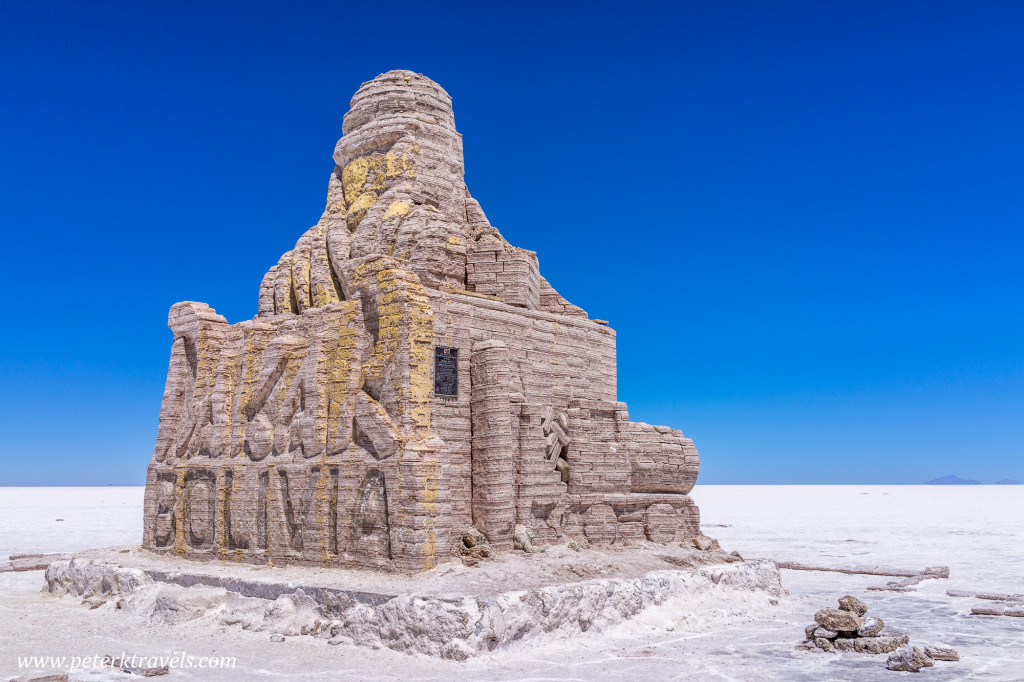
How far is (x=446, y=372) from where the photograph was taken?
16.8 m

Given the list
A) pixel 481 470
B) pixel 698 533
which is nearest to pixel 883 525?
pixel 698 533

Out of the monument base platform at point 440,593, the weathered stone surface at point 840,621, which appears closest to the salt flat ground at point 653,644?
the monument base platform at point 440,593

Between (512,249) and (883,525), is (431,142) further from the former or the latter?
(883,525)

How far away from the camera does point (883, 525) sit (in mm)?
46094

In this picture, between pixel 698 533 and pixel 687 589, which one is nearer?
pixel 687 589

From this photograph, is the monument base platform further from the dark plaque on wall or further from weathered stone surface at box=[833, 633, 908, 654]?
the dark plaque on wall

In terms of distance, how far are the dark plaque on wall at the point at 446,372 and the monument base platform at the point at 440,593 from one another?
346 centimetres

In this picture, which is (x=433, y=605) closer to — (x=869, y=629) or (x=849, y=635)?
(x=849, y=635)

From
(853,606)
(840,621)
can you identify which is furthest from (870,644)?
(853,606)

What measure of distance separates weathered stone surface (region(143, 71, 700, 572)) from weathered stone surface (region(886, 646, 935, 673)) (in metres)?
6.32

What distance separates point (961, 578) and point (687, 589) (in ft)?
40.9

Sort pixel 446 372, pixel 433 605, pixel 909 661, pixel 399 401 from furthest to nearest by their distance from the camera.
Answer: pixel 446 372 → pixel 399 401 → pixel 433 605 → pixel 909 661

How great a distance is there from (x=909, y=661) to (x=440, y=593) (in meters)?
7.66

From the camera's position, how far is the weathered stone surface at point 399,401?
15875mm
